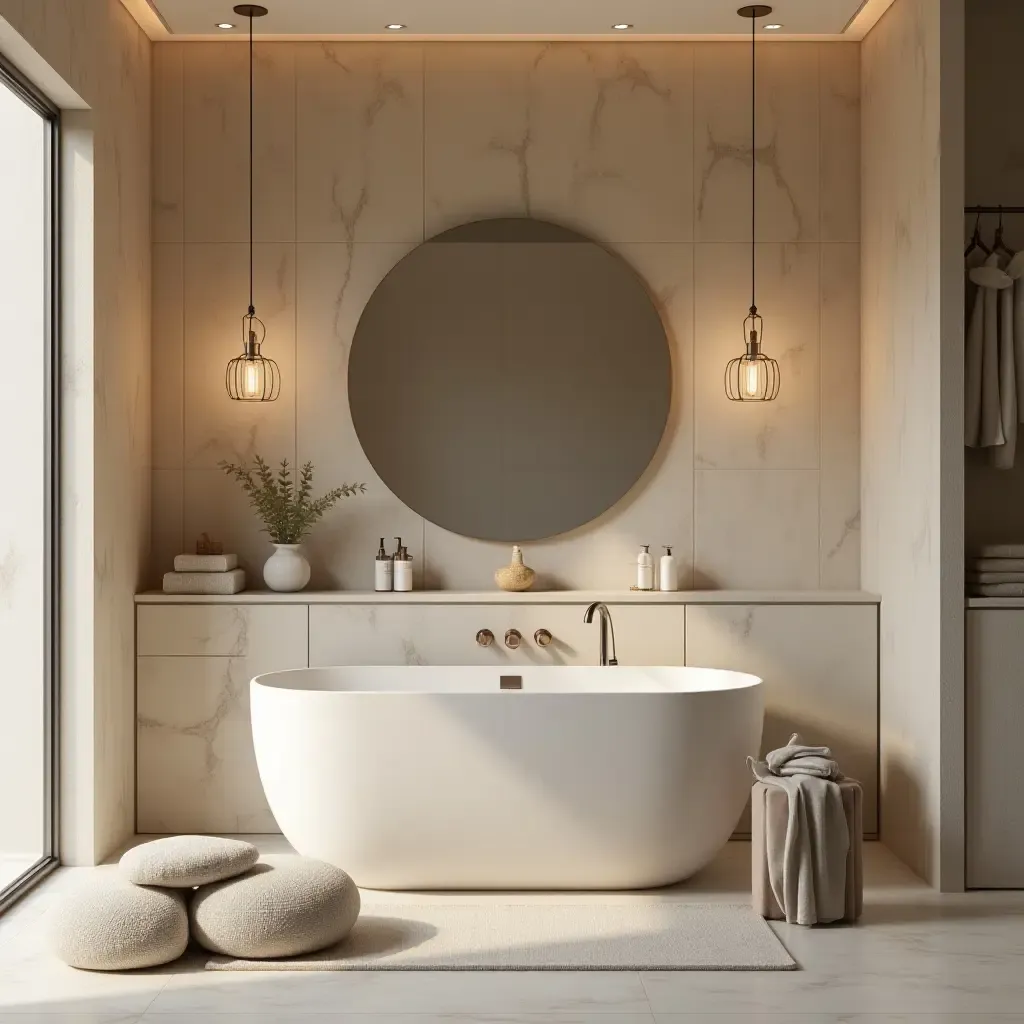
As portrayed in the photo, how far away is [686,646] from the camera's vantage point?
456 cm

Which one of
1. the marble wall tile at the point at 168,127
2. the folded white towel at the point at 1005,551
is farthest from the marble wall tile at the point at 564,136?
the folded white towel at the point at 1005,551

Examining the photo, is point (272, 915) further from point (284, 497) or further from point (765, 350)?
point (765, 350)

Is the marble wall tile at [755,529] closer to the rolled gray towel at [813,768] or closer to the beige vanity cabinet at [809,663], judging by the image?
the beige vanity cabinet at [809,663]

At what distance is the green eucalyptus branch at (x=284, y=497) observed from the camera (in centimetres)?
467

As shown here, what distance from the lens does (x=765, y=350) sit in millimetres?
4840

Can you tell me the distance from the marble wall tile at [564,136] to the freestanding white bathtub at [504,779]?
1896 millimetres

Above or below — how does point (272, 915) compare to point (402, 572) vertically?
below

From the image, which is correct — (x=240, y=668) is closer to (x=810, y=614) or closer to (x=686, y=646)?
(x=686, y=646)

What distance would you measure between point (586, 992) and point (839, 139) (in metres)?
3.22

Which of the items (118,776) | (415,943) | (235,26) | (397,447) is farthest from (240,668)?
(235,26)

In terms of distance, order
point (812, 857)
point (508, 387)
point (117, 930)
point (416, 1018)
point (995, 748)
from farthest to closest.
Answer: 1. point (508, 387)
2. point (995, 748)
3. point (812, 857)
4. point (117, 930)
5. point (416, 1018)

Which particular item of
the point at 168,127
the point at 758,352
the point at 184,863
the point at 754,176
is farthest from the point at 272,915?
the point at 754,176

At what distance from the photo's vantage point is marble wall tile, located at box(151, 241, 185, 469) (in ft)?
15.9

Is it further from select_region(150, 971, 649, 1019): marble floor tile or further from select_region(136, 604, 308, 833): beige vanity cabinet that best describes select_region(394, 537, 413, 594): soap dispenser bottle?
select_region(150, 971, 649, 1019): marble floor tile
